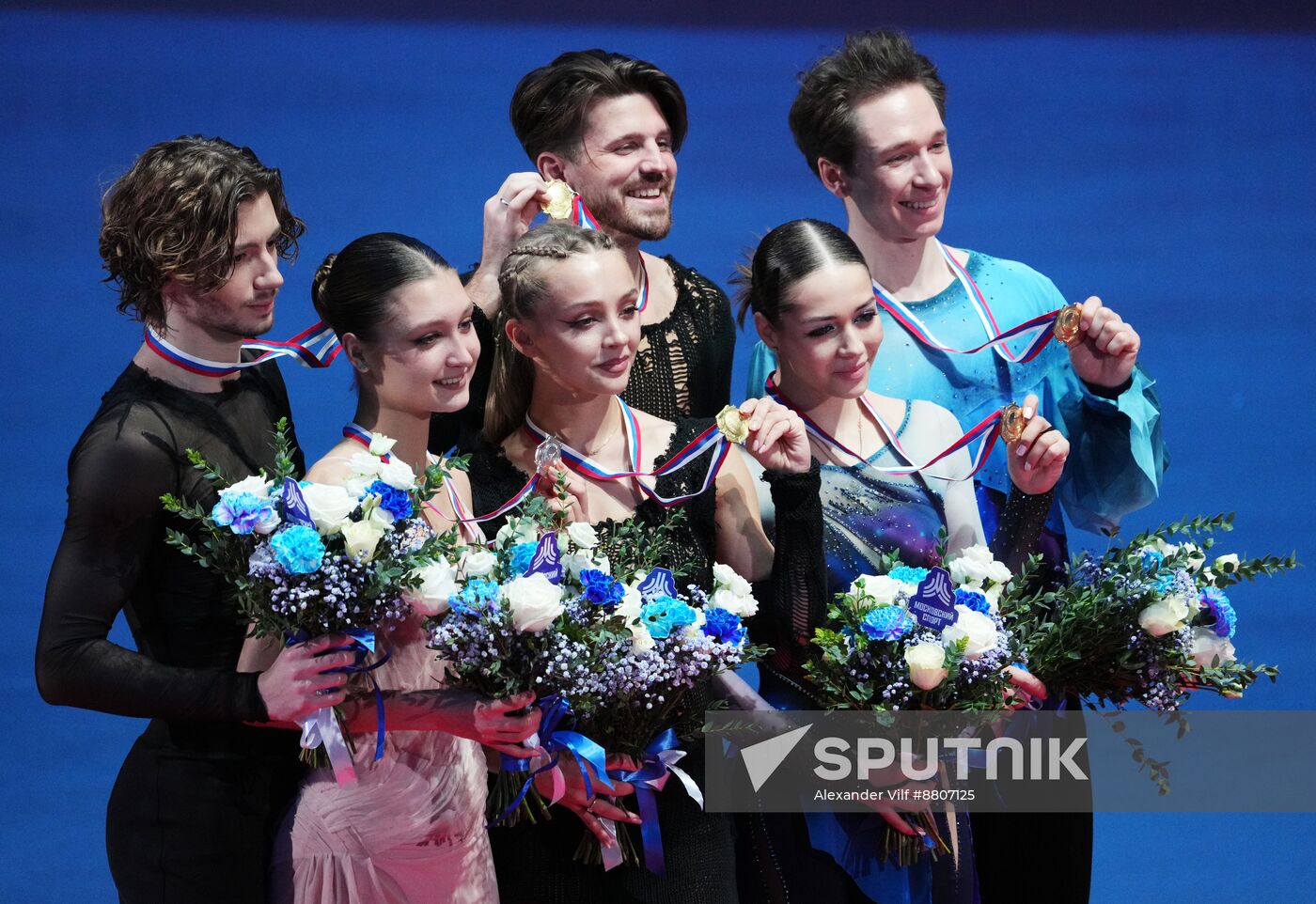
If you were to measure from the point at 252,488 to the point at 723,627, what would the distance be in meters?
0.76

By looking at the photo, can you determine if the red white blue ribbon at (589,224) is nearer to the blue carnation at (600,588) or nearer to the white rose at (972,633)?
the blue carnation at (600,588)

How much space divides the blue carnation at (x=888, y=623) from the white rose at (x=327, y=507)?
870 mm

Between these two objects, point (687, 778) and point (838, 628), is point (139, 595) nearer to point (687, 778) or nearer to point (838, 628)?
point (687, 778)

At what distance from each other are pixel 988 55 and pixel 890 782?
2.98 meters

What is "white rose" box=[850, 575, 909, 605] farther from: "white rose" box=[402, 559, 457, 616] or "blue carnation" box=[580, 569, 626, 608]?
"white rose" box=[402, 559, 457, 616]

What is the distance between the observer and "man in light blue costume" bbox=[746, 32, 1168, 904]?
3250 mm

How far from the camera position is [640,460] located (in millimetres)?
2855

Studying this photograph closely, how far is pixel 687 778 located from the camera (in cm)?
256

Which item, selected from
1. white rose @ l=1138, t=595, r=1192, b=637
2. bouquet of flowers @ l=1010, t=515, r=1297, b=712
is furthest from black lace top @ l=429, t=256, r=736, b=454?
white rose @ l=1138, t=595, r=1192, b=637

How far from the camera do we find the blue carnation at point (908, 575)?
2.72 m

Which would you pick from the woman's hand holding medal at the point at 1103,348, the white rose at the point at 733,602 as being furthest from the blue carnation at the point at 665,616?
the woman's hand holding medal at the point at 1103,348

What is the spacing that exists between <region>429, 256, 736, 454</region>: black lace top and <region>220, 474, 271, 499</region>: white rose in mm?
658

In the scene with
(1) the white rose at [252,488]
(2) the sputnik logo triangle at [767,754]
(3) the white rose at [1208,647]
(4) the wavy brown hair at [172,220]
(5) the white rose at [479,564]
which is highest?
(4) the wavy brown hair at [172,220]

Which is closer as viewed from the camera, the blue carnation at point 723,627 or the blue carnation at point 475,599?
the blue carnation at point 475,599
